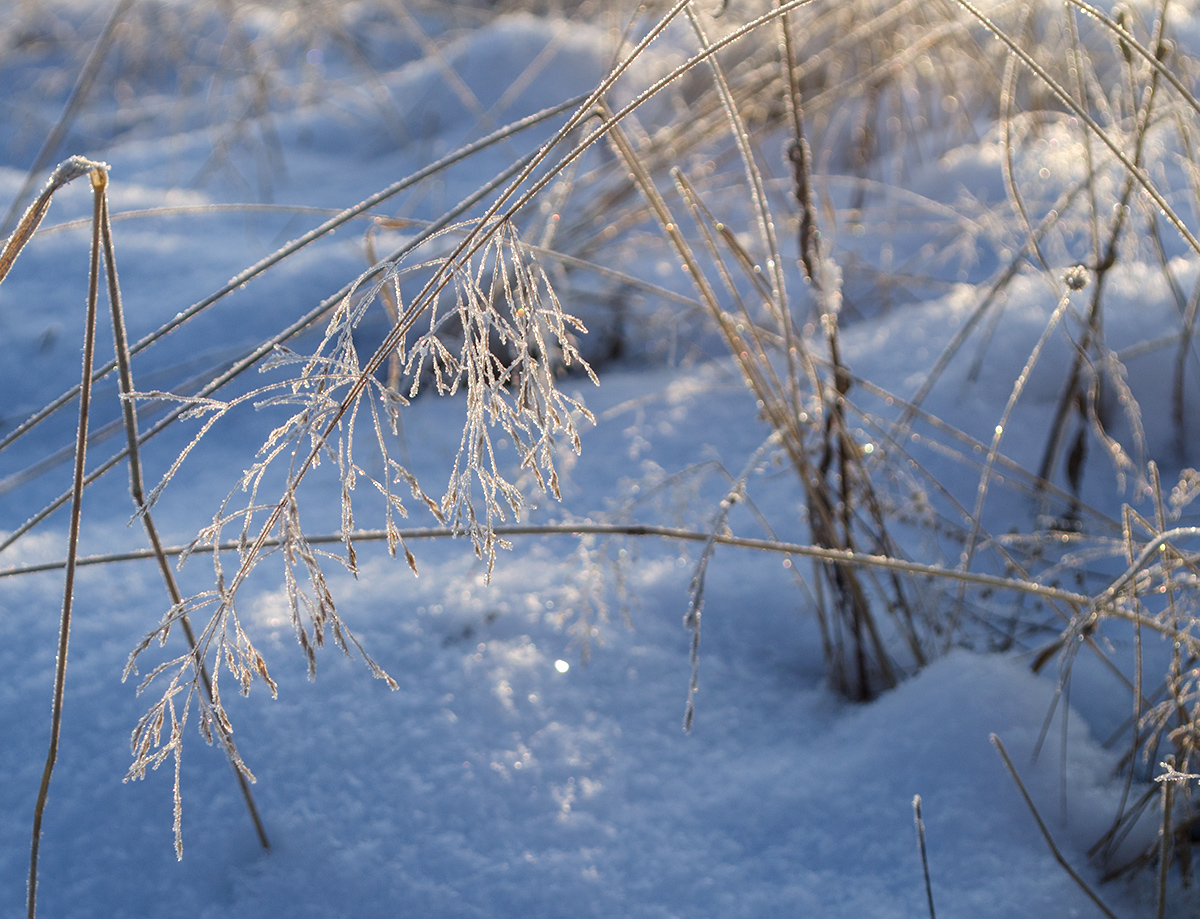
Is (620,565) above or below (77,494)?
below

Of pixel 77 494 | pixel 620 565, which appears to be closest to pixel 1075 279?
pixel 620 565

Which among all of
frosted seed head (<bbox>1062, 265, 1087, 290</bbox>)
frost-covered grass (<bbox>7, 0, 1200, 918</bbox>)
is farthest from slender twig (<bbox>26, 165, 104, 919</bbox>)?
frosted seed head (<bbox>1062, 265, 1087, 290</bbox>)

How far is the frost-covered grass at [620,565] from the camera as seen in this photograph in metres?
0.57

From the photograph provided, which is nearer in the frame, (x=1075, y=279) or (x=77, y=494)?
(x=77, y=494)

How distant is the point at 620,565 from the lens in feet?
2.65

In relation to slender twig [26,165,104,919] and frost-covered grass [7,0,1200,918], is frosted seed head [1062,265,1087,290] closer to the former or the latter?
frost-covered grass [7,0,1200,918]

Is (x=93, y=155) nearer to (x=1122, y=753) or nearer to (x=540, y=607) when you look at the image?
(x=540, y=607)

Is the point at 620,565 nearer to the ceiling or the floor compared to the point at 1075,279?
nearer to the floor

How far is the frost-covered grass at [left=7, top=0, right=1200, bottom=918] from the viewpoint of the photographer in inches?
22.3

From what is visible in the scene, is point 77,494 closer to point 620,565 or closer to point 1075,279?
point 620,565

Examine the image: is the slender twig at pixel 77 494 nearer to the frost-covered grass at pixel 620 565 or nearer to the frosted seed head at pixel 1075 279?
the frost-covered grass at pixel 620 565

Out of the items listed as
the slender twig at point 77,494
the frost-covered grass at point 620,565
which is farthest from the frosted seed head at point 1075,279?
the slender twig at point 77,494

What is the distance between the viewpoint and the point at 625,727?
790 millimetres

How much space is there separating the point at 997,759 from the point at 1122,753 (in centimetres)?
15
